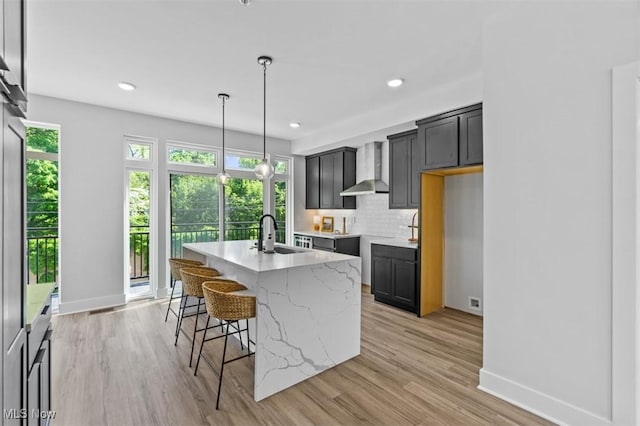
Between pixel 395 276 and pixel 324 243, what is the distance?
1621mm

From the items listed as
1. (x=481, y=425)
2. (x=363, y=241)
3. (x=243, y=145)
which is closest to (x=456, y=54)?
(x=481, y=425)

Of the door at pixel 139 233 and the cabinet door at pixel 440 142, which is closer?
the cabinet door at pixel 440 142

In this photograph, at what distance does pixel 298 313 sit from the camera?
254cm

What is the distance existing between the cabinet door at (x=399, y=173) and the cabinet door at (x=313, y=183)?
194cm

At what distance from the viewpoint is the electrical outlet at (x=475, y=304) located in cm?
411

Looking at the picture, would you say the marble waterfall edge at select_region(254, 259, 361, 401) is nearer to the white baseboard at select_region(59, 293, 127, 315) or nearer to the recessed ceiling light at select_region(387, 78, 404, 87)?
the recessed ceiling light at select_region(387, 78, 404, 87)

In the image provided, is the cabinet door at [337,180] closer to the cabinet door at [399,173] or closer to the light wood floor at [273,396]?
the cabinet door at [399,173]

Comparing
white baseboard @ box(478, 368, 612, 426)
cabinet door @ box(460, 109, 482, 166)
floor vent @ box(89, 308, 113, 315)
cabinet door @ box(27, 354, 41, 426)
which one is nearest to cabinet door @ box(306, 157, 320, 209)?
cabinet door @ box(460, 109, 482, 166)

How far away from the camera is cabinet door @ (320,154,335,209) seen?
6.05m

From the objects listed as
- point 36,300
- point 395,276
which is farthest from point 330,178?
point 36,300

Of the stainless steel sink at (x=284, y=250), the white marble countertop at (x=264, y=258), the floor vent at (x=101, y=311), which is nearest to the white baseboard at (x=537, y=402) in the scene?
the white marble countertop at (x=264, y=258)

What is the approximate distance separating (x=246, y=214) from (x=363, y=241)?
2.22 m

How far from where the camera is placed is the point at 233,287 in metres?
2.77

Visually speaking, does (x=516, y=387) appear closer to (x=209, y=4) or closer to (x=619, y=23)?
(x=619, y=23)
